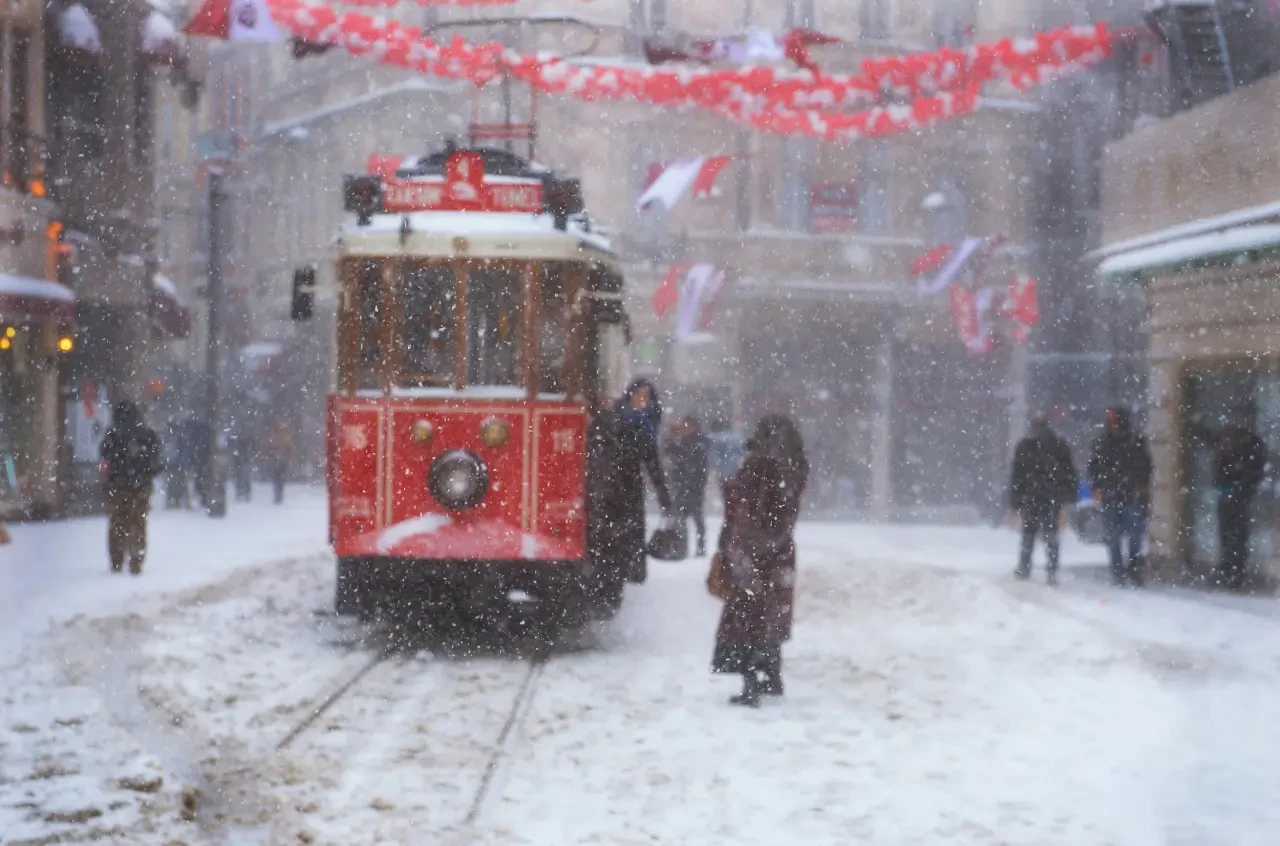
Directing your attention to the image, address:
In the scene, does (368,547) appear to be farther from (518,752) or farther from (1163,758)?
(1163,758)

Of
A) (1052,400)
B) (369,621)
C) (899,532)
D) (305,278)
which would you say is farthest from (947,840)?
(1052,400)

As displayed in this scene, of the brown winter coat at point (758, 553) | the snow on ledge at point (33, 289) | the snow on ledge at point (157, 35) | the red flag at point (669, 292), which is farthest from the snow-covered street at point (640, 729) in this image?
the red flag at point (669, 292)

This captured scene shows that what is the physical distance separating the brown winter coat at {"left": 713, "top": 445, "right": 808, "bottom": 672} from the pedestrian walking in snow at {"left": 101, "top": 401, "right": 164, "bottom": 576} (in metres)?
8.84

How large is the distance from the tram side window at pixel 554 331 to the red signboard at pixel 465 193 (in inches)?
25.2

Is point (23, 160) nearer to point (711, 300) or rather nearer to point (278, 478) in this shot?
point (278, 478)

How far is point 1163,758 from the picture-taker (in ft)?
28.2

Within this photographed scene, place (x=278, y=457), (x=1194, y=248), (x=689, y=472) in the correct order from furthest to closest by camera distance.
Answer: (x=278, y=457) → (x=689, y=472) → (x=1194, y=248)

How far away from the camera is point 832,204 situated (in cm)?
3406

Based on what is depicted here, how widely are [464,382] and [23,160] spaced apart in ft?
47.7

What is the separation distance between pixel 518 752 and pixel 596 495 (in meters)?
4.13

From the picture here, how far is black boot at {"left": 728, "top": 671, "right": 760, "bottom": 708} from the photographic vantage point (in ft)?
32.5

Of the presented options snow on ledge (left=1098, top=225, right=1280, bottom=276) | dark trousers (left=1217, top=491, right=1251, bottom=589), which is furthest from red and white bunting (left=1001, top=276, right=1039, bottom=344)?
dark trousers (left=1217, top=491, right=1251, bottom=589)

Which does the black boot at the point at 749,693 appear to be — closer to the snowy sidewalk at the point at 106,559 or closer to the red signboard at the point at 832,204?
the snowy sidewalk at the point at 106,559

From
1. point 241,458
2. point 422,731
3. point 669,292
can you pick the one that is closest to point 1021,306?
point 669,292
